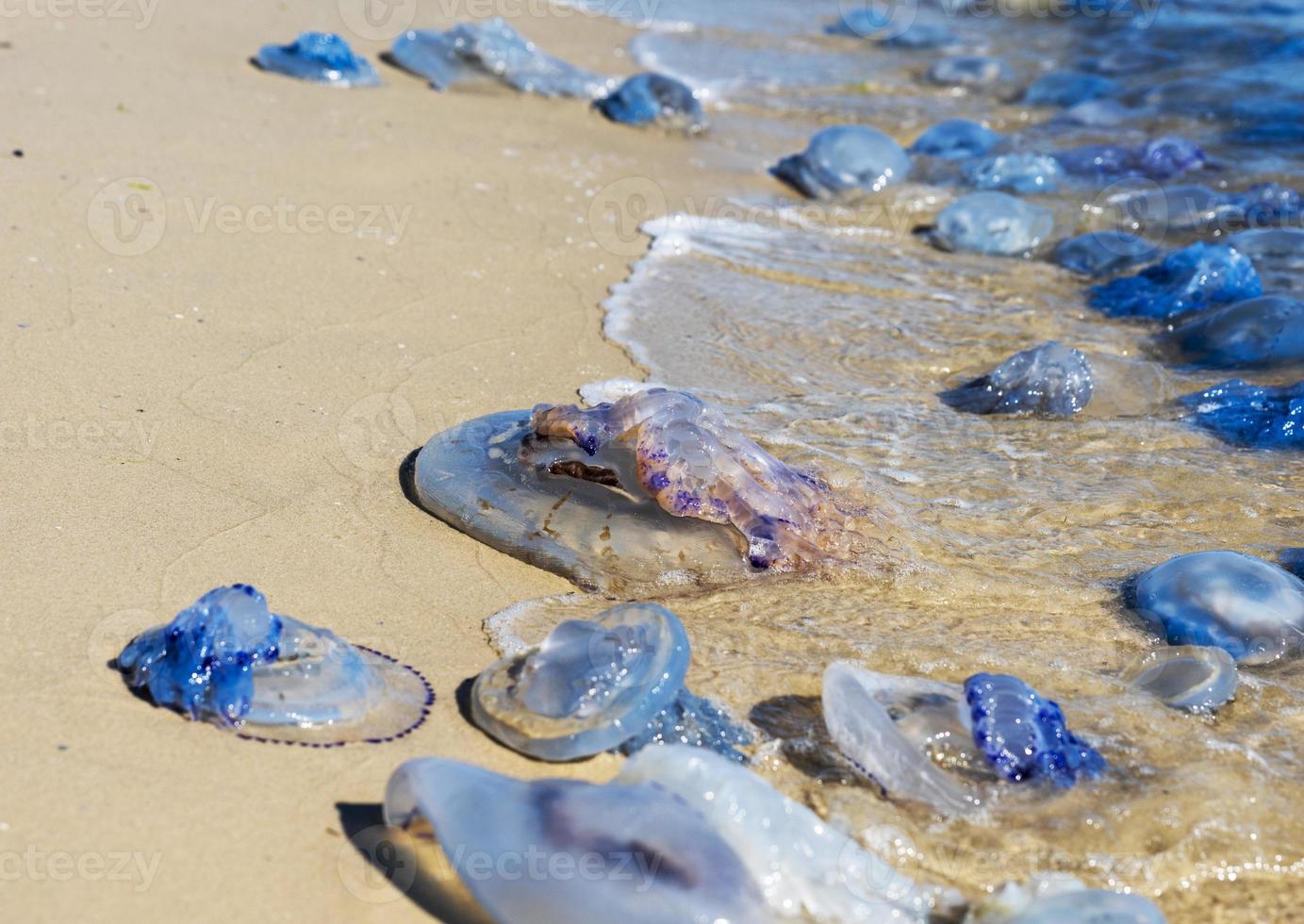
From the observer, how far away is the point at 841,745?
202cm

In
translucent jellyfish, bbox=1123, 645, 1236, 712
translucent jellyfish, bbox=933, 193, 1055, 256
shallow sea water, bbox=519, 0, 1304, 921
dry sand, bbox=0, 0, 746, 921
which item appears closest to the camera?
dry sand, bbox=0, 0, 746, 921

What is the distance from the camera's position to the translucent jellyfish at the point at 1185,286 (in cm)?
418

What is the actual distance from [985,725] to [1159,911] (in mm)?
369

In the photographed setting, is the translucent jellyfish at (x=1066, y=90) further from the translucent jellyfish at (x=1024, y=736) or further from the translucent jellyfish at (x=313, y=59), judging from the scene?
the translucent jellyfish at (x=1024, y=736)

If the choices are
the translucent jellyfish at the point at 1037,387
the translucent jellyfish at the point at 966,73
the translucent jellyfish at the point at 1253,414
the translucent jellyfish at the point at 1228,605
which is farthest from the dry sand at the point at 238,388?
the translucent jellyfish at the point at 966,73

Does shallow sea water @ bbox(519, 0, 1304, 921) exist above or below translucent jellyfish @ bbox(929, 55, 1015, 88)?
below

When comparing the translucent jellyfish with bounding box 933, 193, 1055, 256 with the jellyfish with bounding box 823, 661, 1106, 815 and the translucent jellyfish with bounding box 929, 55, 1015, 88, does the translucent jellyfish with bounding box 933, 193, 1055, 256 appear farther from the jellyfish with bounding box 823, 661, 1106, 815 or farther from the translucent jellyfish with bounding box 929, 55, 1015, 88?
the jellyfish with bounding box 823, 661, 1106, 815

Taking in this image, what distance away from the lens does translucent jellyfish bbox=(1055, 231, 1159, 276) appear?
4.63 m

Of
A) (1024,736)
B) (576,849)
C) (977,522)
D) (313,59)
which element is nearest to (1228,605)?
(977,522)

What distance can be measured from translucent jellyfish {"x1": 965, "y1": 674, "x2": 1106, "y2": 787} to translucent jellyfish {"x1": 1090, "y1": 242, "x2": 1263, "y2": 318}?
2520 millimetres

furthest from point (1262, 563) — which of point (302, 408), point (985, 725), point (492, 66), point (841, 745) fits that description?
point (492, 66)

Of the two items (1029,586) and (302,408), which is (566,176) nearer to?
(302,408)

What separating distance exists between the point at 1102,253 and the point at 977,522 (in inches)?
86.7

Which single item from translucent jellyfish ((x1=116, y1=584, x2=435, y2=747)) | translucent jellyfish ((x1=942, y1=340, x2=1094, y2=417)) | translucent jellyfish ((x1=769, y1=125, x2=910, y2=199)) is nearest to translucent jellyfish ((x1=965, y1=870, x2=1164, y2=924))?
translucent jellyfish ((x1=116, y1=584, x2=435, y2=747))
